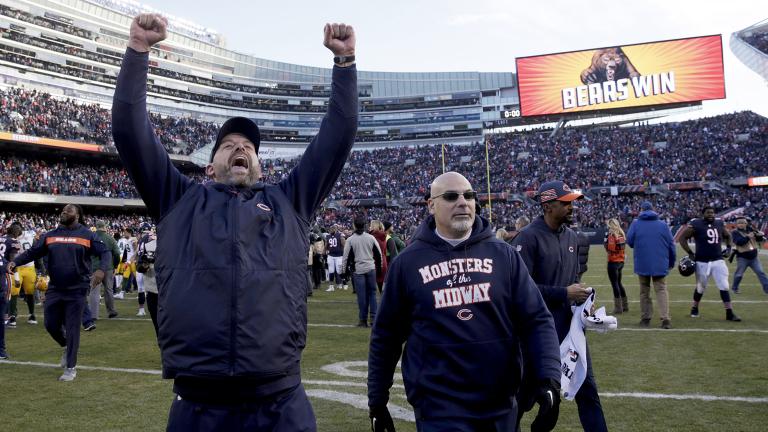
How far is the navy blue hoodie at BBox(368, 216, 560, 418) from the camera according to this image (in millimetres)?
3084

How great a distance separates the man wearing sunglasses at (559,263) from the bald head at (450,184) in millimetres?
1737

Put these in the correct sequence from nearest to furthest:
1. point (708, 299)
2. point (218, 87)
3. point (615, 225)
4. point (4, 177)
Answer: point (615, 225)
point (708, 299)
point (4, 177)
point (218, 87)

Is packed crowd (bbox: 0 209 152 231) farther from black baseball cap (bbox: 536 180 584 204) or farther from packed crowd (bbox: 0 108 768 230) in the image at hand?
black baseball cap (bbox: 536 180 584 204)

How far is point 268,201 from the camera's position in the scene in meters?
2.69

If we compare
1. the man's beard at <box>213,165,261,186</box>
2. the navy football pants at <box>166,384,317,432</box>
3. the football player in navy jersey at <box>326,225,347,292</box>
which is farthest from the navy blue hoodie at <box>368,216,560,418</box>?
the football player in navy jersey at <box>326,225,347,292</box>

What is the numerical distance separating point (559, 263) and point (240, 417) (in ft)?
10.6

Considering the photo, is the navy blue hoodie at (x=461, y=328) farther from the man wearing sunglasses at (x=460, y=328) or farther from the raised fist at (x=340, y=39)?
the raised fist at (x=340, y=39)

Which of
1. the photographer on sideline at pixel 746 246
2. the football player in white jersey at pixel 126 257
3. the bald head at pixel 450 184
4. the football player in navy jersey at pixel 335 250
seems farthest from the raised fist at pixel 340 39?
the football player in navy jersey at pixel 335 250

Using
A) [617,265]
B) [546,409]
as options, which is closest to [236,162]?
[546,409]

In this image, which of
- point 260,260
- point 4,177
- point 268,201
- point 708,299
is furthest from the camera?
point 4,177

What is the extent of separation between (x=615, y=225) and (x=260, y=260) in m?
11.0

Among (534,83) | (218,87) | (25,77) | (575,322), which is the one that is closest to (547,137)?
(534,83)

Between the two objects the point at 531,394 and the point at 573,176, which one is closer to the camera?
the point at 531,394

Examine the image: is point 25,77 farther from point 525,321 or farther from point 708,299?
point 525,321
